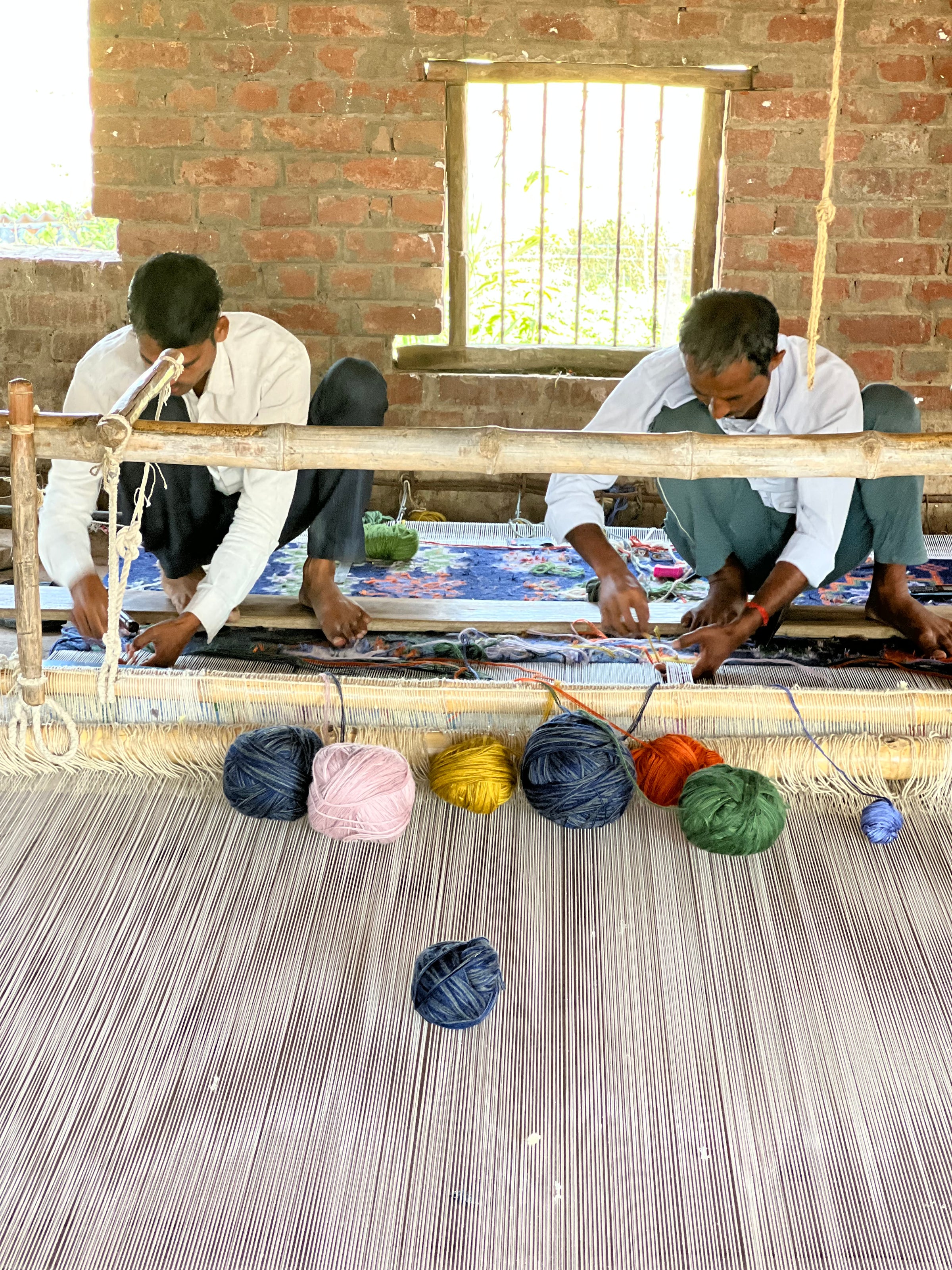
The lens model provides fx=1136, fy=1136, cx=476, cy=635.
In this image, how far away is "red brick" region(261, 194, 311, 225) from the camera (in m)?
3.47

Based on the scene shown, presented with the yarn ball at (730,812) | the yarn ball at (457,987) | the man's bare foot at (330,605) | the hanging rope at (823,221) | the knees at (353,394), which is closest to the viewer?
the yarn ball at (457,987)

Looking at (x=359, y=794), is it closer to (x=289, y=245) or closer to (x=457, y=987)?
(x=457, y=987)

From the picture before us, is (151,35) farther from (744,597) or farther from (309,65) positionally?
(744,597)

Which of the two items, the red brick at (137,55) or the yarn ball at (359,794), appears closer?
the yarn ball at (359,794)

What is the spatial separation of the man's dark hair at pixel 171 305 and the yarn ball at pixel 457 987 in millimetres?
1144

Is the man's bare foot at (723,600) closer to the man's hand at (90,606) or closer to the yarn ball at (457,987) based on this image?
the man's hand at (90,606)

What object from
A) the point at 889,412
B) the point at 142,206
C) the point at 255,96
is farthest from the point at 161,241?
the point at 889,412

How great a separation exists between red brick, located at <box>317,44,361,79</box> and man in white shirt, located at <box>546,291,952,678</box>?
1.77 m

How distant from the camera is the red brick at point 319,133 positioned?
3.41m

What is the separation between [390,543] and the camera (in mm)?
2939

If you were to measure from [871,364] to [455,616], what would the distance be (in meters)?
1.99

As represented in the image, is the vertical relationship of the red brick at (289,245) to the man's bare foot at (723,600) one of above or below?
above

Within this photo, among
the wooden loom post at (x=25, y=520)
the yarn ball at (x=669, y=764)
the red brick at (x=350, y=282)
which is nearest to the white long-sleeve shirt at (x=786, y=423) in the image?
the yarn ball at (x=669, y=764)

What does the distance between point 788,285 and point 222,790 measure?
2.77 meters
